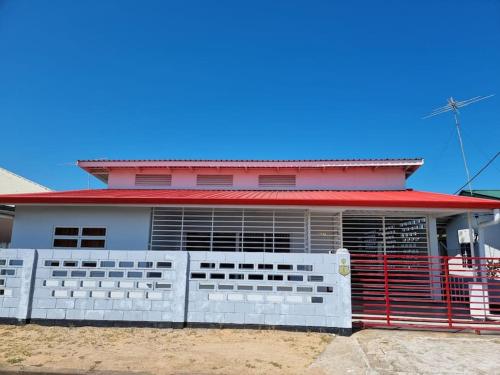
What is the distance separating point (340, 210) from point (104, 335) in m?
6.34

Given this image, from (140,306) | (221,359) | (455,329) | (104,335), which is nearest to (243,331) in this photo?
(221,359)

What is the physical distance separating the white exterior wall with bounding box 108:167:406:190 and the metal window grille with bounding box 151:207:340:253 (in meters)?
2.30

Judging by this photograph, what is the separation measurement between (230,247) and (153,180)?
4401 mm

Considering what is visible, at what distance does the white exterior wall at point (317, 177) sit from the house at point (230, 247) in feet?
0.12

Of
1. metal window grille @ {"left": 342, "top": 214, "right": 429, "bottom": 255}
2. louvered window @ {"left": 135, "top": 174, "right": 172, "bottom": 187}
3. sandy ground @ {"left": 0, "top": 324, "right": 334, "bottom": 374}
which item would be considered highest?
louvered window @ {"left": 135, "top": 174, "right": 172, "bottom": 187}

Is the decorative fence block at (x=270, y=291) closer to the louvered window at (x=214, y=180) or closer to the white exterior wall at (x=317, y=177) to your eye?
the white exterior wall at (x=317, y=177)

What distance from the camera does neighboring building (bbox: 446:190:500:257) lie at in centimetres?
1064

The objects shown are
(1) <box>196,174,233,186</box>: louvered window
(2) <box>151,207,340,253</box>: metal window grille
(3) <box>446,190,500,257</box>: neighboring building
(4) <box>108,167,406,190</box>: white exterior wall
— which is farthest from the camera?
(1) <box>196,174,233,186</box>: louvered window

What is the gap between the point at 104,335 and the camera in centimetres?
639

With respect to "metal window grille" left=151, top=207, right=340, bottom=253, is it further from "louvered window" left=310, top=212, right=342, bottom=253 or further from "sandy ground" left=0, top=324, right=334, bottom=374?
"sandy ground" left=0, top=324, right=334, bottom=374

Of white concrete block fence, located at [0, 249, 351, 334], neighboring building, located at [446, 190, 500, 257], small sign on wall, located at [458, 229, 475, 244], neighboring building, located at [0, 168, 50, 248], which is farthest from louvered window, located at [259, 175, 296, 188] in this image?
neighboring building, located at [0, 168, 50, 248]

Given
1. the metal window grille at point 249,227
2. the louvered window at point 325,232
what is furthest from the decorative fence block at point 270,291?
the louvered window at point 325,232

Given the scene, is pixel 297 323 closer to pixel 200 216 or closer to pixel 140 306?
pixel 140 306

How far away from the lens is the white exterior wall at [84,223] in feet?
Answer: 33.0
